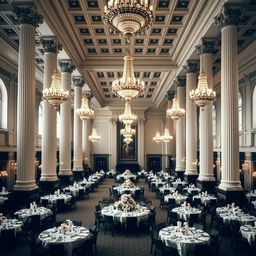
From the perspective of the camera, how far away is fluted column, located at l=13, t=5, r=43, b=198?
9.84 m

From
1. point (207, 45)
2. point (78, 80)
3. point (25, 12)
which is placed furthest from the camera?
point (78, 80)

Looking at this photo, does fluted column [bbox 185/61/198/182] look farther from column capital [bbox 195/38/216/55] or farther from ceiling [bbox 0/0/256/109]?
column capital [bbox 195/38/216/55]

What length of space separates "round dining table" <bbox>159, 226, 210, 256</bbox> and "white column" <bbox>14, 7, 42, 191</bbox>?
16.7 ft

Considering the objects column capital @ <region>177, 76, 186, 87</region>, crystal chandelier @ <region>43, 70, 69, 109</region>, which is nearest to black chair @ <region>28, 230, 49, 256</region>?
crystal chandelier @ <region>43, 70, 69, 109</region>

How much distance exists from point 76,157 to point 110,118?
1370 centimetres

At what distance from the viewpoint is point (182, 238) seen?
669 centimetres

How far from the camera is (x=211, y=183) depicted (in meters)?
13.3

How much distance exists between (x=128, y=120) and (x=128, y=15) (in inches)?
349

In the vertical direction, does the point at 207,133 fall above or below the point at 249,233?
above

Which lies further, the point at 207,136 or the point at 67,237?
the point at 207,136

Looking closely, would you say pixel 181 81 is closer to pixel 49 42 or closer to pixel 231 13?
pixel 231 13

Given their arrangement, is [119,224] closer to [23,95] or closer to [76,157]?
[23,95]

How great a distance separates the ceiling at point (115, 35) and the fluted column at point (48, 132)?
672 mm

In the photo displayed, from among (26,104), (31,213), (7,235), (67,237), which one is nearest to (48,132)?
(26,104)
